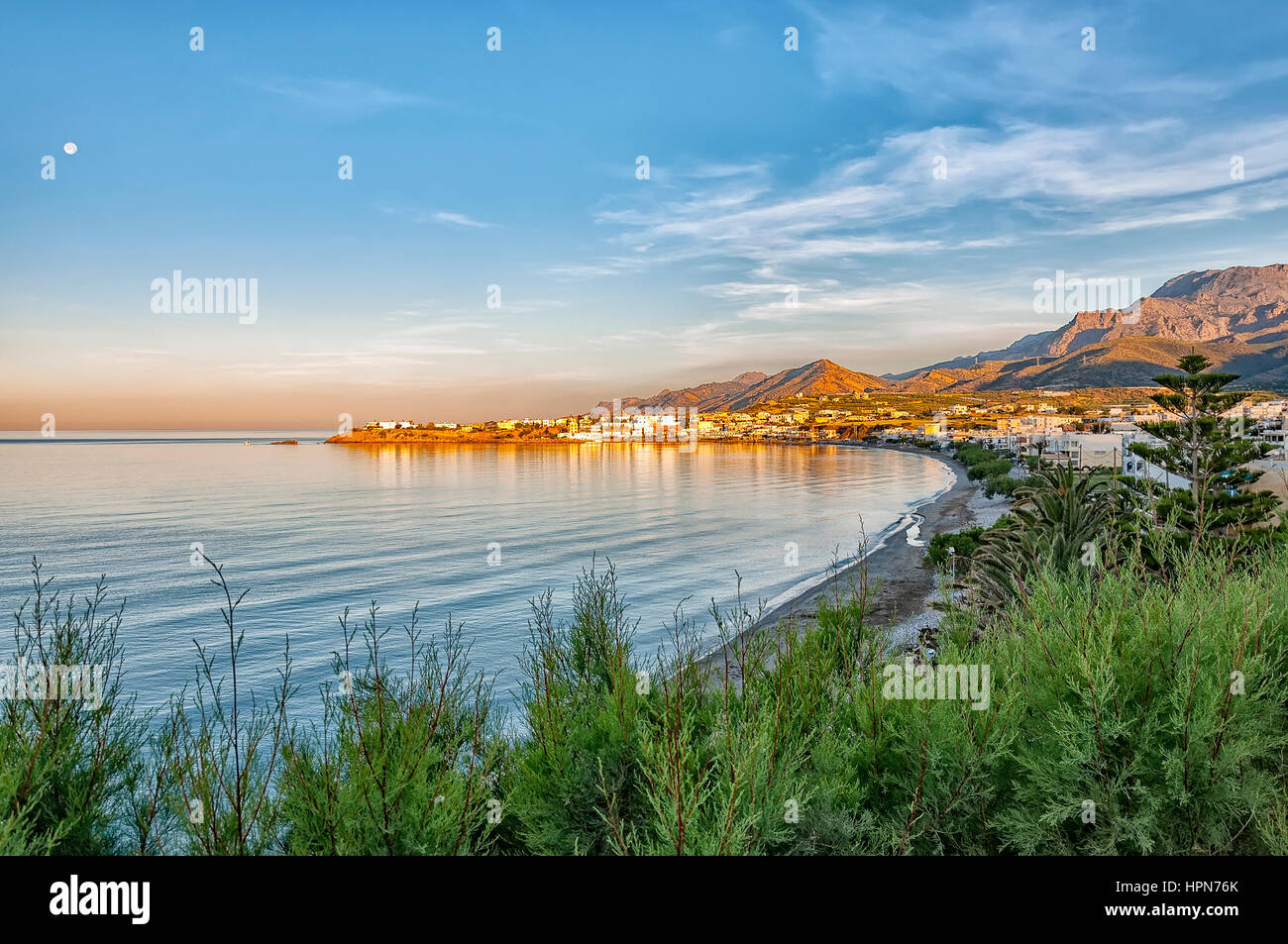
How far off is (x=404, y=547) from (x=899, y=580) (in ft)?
76.2

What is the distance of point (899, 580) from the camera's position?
22.8 m

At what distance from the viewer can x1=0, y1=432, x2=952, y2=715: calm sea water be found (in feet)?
63.8

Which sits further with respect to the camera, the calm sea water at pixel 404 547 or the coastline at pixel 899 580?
the calm sea water at pixel 404 547

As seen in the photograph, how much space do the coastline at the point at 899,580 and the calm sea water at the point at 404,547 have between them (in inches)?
60.0

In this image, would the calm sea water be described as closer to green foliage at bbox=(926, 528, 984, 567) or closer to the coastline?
the coastline

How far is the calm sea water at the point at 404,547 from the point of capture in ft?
63.8

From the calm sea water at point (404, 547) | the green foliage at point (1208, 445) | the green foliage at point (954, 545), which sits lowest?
the calm sea water at point (404, 547)

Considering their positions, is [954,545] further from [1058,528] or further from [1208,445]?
[1058,528]

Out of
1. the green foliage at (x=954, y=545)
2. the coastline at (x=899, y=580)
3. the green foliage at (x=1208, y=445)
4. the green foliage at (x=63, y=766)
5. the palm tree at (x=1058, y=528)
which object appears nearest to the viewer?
the green foliage at (x=63, y=766)

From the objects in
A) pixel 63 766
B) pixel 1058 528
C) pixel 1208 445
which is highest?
pixel 1208 445

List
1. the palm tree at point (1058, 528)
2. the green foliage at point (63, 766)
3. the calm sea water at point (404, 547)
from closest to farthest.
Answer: the green foliage at point (63, 766) < the palm tree at point (1058, 528) < the calm sea water at point (404, 547)

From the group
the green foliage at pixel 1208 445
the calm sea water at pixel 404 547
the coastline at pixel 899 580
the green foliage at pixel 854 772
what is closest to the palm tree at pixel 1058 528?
the coastline at pixel 899 580

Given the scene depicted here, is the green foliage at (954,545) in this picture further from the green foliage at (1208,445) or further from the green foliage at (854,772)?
the green foliage at (854,772)

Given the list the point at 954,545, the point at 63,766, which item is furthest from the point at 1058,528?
the point at 954,545
